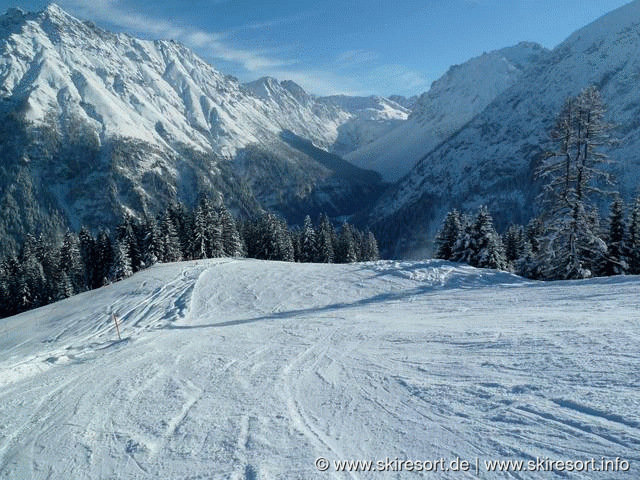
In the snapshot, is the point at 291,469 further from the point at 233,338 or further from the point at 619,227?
the point at 619,227

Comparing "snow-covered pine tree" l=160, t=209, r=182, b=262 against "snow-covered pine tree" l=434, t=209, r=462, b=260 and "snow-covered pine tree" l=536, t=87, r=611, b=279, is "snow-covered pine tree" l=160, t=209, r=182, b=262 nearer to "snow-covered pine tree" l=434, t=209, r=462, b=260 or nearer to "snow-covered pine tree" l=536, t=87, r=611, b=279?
"snow-covered pine tree" l=434, t=209, r=462, b=260

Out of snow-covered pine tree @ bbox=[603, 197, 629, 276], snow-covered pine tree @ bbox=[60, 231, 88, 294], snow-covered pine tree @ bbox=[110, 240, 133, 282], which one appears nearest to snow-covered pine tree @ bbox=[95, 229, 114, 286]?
snow-covered pine tree @ bbox=[60, 231, 88, 294]

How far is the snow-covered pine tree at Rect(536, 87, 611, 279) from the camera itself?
21.7m

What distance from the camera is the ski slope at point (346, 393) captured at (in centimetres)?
584

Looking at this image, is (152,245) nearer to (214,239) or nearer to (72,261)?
(214,239)

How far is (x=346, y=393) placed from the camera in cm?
795

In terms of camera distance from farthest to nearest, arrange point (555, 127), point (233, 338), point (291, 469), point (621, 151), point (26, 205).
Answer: point (26, 205), point (621, 151), point (555, 127), point (233, 338), point (291, 469)

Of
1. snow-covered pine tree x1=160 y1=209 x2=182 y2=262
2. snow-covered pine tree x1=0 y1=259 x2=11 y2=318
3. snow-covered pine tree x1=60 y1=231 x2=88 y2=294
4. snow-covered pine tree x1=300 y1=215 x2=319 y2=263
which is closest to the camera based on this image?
snow-covered pine tree x1=160 y1=209 x2=182 y2=262

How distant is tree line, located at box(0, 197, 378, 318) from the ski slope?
38141 millimetres

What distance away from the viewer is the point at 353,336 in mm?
12039

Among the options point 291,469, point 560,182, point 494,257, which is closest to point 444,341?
point 291,469

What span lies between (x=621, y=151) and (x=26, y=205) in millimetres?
226594

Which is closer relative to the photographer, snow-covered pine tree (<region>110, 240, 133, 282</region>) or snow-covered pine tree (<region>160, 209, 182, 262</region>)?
snow-covered pine tree (<region>110, 240, 133, 282</region>)

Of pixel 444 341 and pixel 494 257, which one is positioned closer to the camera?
pixel 444 341
